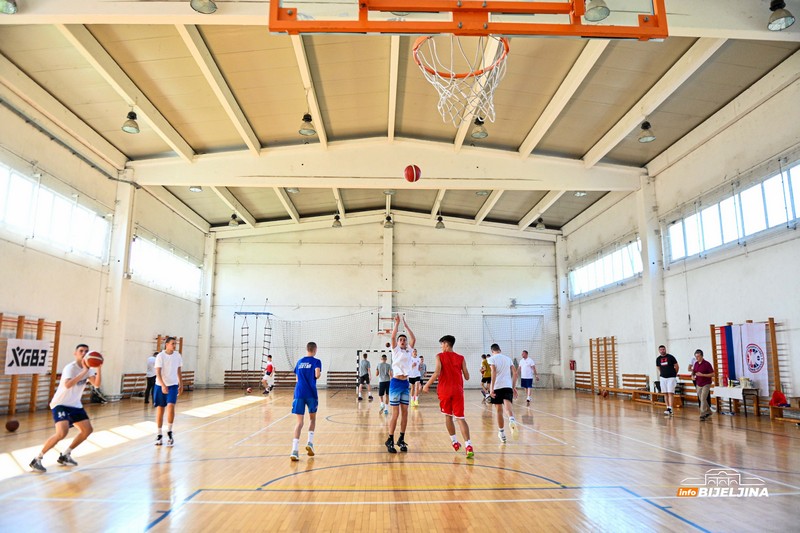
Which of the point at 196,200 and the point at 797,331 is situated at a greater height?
the point at 196,200

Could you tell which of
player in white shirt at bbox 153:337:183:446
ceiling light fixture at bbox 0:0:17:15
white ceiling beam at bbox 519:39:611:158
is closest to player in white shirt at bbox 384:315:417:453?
player in white shirt at bbox 153:337:183:446

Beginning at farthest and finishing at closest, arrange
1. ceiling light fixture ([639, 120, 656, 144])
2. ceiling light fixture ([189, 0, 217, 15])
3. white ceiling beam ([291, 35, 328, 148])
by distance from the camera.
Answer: ceiling light fixture ([639, 120, 656, 144]) → white ceiling beam ([291, 35, 328, 148]) → ceiling light fixture ([189, 0, 217, 15])

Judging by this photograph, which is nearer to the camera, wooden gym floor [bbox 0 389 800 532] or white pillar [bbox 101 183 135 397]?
wooden gym floor [bbox 0 389 800 532]

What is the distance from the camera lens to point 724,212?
1312cm

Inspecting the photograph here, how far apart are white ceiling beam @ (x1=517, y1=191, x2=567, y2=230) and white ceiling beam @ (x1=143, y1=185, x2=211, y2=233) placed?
45.3 ft

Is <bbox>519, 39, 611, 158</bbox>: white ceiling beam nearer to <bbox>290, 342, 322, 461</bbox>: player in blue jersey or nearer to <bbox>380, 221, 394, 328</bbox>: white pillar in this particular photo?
<bbox>290, 342, 322, 461</bbox>: player in blue jersey

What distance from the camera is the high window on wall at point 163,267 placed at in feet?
57.3

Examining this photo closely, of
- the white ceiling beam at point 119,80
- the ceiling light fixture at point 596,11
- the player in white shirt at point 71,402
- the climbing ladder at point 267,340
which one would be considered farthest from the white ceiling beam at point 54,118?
the ceiling light fixture at point 596,11

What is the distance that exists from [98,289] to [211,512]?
40.7 ft

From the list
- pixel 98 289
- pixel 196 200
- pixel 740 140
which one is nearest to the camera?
pixel 740 140

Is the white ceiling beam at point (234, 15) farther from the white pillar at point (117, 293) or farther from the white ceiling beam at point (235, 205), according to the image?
the white ceiling beam at point (235, 205)

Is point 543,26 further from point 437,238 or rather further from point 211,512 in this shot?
point 437,238

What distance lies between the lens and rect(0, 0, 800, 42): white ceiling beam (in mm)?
8688

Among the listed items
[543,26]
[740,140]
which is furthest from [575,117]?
[543,26]
